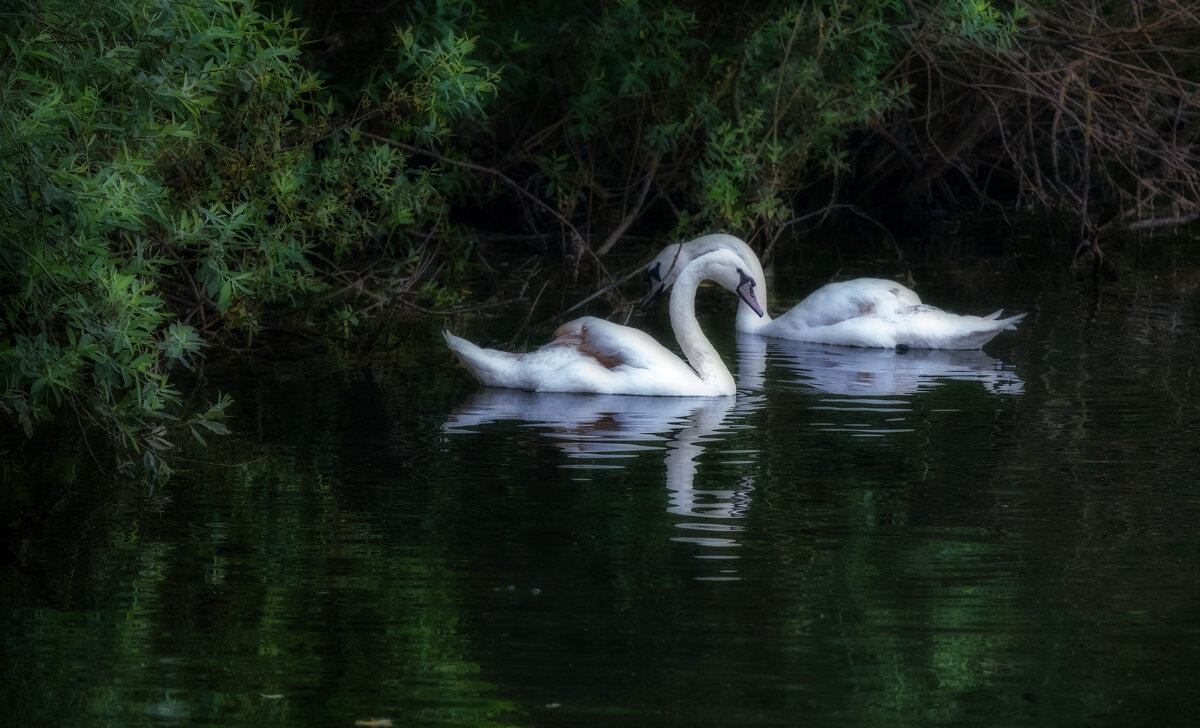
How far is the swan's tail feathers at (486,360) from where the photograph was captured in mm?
11766

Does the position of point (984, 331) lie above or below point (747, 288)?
below

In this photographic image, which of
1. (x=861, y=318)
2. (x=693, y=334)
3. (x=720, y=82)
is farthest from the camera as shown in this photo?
(x=720, y=82)

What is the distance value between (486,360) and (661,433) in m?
1.85

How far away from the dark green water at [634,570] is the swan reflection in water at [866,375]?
0.35 ft

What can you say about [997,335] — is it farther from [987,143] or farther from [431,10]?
[987,143]

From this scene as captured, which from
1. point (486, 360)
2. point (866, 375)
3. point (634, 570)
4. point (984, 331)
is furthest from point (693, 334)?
point (634, 570)

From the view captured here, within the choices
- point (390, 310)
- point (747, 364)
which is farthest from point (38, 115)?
point (747, 364)

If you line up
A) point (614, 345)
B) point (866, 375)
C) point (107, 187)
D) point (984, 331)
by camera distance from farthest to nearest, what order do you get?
point (984, 331), point (866, 375), point (614, 345), point (107, 187)

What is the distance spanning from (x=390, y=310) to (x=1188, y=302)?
23.7ft

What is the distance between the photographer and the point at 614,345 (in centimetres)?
1160

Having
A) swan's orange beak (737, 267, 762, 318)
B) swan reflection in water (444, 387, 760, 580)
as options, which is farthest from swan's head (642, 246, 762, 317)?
swan reflection in water (444, 387, 760, 580)

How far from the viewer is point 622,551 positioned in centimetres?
746

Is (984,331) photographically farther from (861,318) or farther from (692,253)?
(692,253)

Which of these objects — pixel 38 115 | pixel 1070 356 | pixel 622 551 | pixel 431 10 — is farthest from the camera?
pixel 431 10
